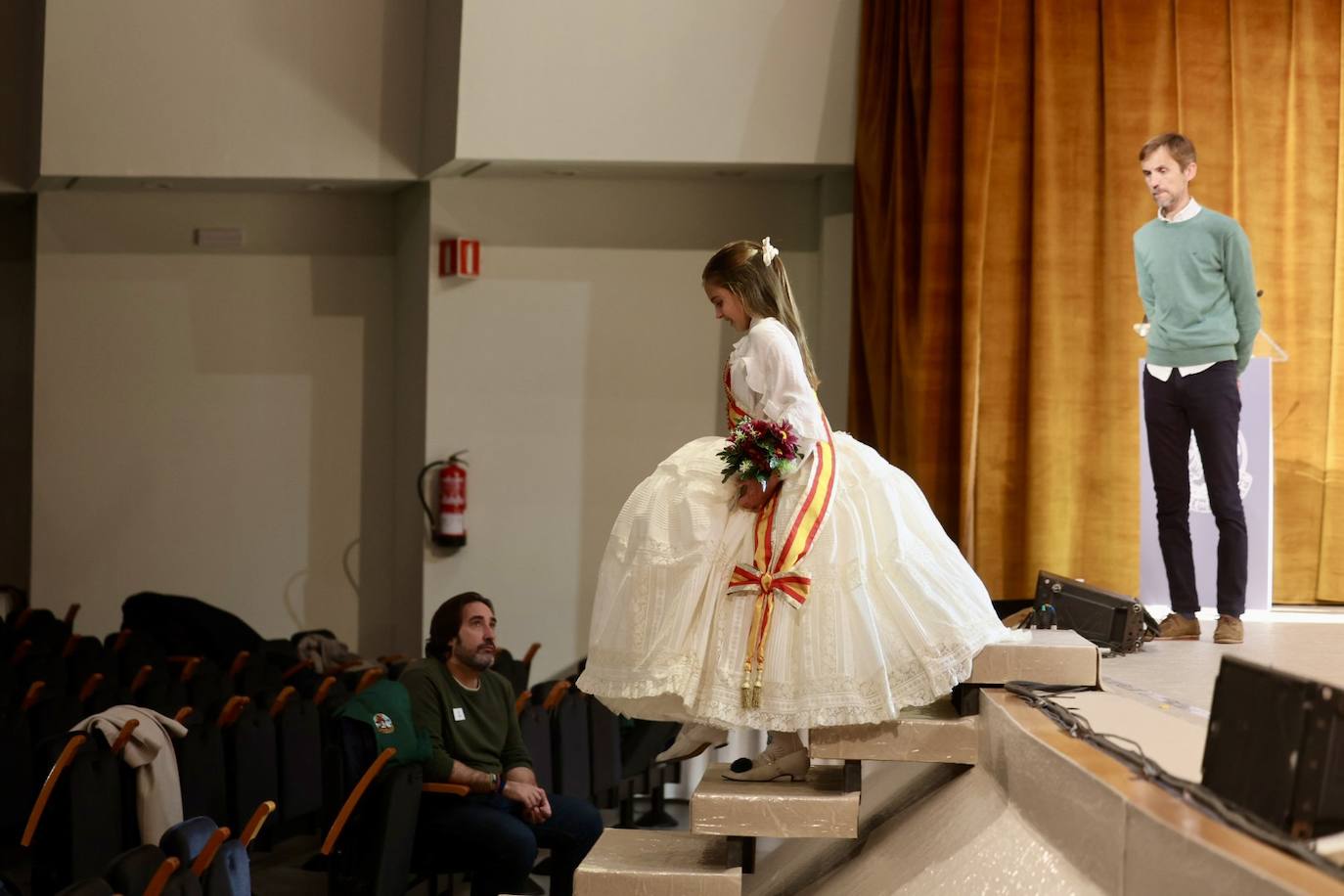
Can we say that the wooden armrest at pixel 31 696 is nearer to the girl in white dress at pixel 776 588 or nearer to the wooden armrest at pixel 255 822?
the wooden armrest at pixel 255 822

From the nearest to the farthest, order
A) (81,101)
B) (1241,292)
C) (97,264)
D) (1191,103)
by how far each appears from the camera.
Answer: (1241,292) < (1191,103) < (81,101) < (97,264)

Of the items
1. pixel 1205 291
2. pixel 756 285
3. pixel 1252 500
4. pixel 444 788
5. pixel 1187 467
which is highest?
pixel 1205 291

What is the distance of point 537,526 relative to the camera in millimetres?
7777

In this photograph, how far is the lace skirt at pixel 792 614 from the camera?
310 cm

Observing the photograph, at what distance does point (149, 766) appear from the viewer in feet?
13.1

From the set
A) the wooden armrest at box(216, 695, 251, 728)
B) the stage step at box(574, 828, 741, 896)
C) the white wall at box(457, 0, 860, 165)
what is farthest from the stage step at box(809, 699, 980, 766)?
the white wall at box(457, 0, 860, 165)

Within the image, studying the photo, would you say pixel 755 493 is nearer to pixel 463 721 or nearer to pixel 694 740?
pixel 694 740

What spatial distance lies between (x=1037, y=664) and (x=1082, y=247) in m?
3.49

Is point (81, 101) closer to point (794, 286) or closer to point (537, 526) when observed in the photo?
point (537, 526)

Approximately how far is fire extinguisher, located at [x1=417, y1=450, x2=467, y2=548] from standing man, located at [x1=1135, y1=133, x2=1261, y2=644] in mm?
3978

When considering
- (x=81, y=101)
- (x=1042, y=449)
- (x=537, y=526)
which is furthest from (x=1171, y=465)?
(x=81, y=101)

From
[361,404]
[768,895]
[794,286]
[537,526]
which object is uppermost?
[794,286]

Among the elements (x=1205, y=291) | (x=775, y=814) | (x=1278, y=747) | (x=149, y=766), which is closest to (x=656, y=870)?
(x=775, y=814)

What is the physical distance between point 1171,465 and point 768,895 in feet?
6.54
